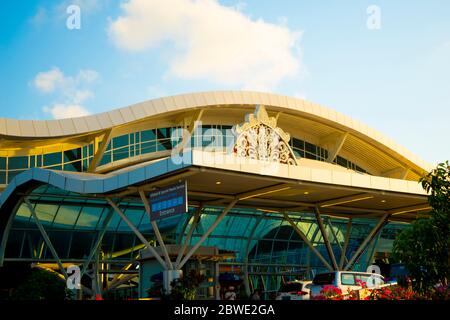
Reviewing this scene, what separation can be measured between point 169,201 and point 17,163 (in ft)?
62.2

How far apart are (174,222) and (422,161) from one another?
2288 cm

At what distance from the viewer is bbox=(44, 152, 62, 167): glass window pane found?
41.6m

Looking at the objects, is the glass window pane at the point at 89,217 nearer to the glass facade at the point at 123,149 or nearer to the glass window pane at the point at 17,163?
the glass facade at the point at 123,149

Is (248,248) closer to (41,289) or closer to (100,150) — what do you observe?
(100,150)

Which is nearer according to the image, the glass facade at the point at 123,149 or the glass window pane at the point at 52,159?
the glass facade at the point at 123,149

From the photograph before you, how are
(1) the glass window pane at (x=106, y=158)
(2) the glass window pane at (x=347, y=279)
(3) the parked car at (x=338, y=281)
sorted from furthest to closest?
1. (1) the glass window pane at (x=106, y=158)
2. (2) the glass window pane at (x=347, y=279)
3. (3) the parked car at (x=338, y=281)

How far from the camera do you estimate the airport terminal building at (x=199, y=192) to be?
28078 millimetres

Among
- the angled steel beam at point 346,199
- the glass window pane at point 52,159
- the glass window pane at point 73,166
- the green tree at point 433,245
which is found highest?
the glass window pane at point 52,159

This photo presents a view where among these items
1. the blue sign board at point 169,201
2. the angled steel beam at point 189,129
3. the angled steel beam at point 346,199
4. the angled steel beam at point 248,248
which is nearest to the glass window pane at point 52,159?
the angled steel beam at point 189,129

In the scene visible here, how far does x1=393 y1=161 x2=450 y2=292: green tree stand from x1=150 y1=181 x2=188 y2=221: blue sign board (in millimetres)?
9739

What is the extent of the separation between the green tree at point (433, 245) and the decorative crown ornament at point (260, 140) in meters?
13.0

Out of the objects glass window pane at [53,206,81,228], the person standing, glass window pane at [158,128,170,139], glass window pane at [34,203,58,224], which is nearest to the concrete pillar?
the person standing

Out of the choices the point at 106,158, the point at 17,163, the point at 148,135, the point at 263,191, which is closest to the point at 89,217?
the point at 106,158
